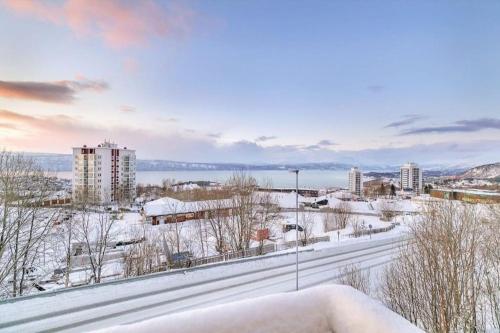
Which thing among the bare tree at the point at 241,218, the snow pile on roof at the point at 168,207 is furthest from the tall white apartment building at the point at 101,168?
the bare tree at the point at 241,218

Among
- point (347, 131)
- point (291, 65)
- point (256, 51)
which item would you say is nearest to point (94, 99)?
point (256, 51)

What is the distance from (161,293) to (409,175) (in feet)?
179

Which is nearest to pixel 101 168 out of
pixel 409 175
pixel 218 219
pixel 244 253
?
pixel 218 219

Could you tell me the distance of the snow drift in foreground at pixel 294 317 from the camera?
128 cm

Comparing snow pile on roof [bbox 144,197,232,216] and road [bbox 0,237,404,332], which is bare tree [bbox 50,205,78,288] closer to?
road [bbox 0,237,404,332]

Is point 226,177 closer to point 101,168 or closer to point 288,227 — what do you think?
point 288,227

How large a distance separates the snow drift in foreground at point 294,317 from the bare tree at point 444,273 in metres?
6.11

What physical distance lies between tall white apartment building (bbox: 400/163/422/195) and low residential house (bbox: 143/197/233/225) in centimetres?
4153

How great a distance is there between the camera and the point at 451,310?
613 centimetres

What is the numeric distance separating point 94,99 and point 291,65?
405 inches

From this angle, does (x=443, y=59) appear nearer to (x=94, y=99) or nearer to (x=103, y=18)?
(x=103, y=18)

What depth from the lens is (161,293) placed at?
1032 centimetres

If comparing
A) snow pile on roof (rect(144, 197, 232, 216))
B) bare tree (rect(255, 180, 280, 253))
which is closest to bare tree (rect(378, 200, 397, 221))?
bare tree (rect(255, 180, 280, 253))

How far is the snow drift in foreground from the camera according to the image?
1278mm
